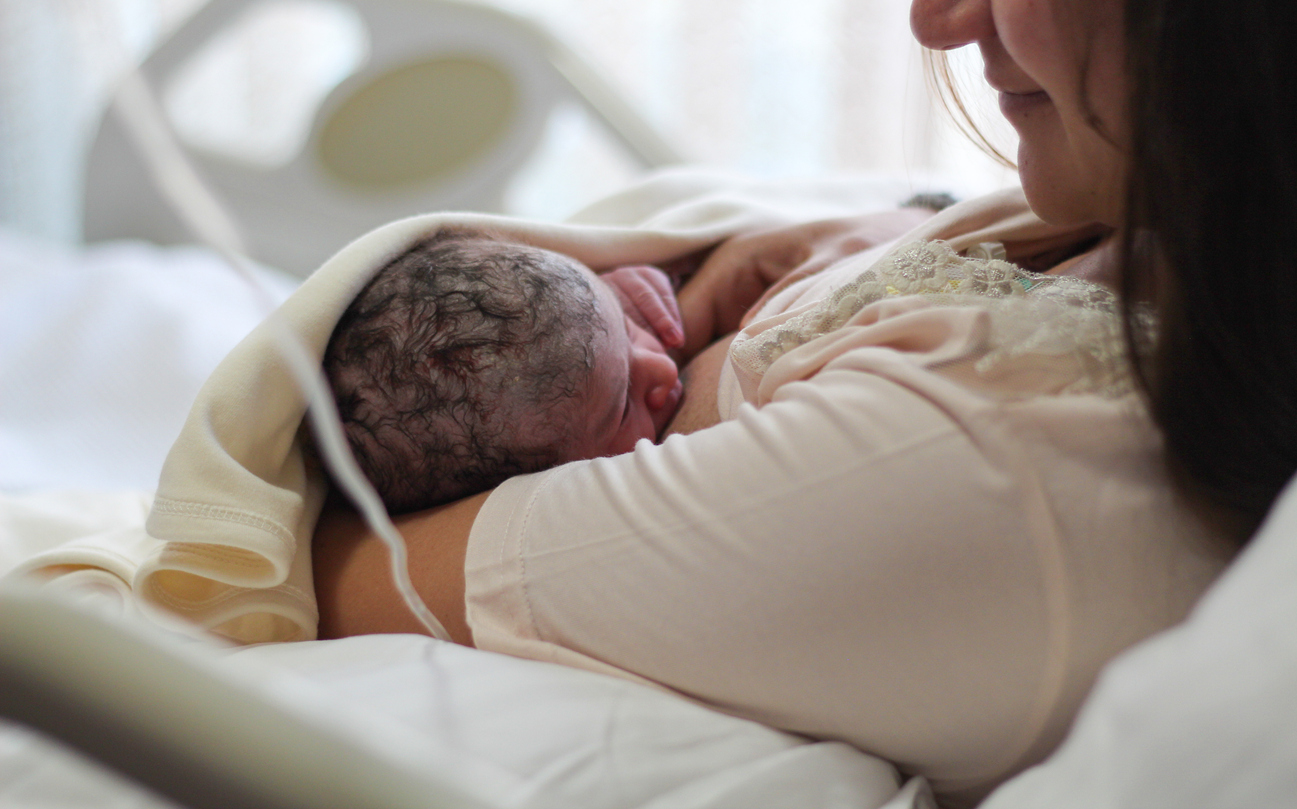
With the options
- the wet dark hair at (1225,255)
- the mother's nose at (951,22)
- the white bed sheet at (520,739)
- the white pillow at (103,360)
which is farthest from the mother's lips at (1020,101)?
the white pillow at (103,360)

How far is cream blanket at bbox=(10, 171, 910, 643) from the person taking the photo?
24.6 inches

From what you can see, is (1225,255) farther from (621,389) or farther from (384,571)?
(384,571)

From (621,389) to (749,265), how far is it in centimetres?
31

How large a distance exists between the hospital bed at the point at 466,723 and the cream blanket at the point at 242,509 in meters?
0.04

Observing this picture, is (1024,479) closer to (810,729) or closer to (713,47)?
(810,729)

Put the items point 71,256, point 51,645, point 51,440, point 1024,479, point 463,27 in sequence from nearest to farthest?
1. point 51,645
2. point 1024,479
3. point 51,440
4. point 71,256
5. point 463,27

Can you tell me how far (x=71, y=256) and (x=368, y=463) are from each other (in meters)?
1.24

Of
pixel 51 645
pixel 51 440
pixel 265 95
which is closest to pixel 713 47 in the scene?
pixel 265 95

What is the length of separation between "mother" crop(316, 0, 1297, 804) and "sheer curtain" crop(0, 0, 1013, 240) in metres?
1.73

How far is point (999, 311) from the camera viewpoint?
0.53 m

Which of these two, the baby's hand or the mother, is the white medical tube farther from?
Answer: the baby's hand

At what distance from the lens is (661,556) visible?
0.52 metres

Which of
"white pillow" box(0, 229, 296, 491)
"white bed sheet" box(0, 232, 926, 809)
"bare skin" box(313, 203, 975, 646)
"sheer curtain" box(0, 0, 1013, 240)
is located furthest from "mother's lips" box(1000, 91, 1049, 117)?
"sheer curtain" box(0, 0, 1013, 240)

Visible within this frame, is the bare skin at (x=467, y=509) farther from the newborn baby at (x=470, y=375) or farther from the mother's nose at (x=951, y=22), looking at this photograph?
the mother's nose at (x=951, y=22)
